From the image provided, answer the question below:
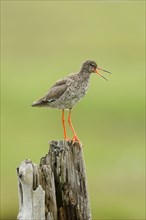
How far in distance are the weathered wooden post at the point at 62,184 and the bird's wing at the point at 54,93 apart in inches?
51.1

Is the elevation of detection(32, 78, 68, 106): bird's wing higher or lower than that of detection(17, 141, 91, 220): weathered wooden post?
higher

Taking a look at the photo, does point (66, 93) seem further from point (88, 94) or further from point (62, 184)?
point (88, 94)

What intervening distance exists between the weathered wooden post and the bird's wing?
4.26 feet

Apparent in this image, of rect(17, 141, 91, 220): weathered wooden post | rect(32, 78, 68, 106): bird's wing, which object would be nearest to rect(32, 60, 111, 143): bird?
rect(32, 78, 68, 106): bird's wing

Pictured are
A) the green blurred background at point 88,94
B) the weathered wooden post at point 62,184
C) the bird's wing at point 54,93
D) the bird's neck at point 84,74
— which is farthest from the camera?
the green blurred background at point 88,94

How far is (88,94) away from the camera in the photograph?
2192 centimetres

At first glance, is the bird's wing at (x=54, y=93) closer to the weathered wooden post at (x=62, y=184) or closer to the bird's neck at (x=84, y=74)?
the bird's neck at (x=84, y=74)

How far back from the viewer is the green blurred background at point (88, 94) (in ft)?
54.5

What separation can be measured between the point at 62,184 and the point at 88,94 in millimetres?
14853

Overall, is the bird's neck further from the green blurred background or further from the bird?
the green blurred background

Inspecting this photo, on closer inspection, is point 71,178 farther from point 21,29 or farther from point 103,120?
point 21,29

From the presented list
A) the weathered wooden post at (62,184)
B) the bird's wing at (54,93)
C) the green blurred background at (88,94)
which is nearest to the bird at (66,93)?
the bird's wing at (54,93)

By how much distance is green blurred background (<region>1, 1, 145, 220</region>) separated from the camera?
16.6 m

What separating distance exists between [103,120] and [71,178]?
44.3 feet
